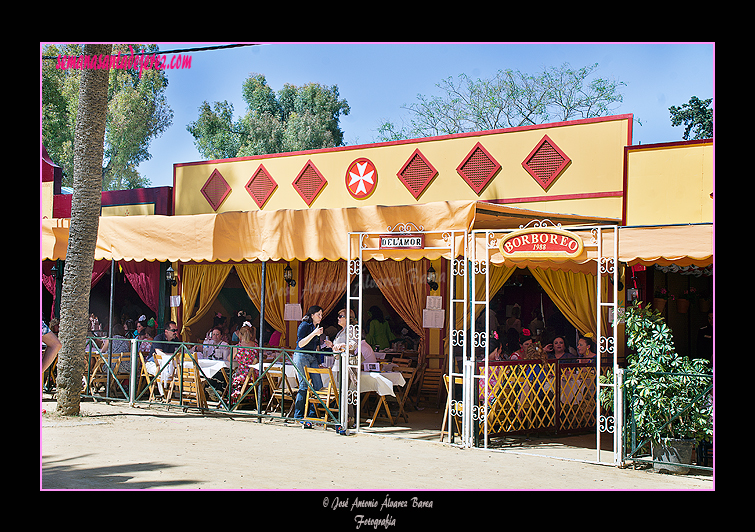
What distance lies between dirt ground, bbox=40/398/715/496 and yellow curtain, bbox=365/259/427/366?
3214 mm

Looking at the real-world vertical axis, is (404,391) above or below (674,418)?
below

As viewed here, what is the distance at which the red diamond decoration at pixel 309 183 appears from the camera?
14969 millimetres

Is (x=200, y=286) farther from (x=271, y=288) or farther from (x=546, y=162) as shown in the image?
(x=546, y=162)

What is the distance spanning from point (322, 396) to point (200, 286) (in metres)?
5.61

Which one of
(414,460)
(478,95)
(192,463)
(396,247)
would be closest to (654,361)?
(414,460)

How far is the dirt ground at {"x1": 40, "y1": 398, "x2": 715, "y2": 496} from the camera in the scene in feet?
22.2

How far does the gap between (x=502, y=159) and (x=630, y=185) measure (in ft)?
7.67

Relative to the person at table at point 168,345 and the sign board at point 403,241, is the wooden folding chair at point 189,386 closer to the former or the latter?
the person at table at point 168,345

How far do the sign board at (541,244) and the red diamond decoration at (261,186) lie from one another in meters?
8.10

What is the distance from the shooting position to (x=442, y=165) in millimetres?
13812

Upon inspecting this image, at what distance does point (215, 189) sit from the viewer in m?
16.1

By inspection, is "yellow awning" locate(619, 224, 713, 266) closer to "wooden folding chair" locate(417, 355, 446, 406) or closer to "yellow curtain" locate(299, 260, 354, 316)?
"wooden folding chair" locate(417, 355, 446, 406)

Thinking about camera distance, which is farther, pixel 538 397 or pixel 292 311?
pixel 292 311

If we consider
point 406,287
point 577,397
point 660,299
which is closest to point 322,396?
point 577,397
